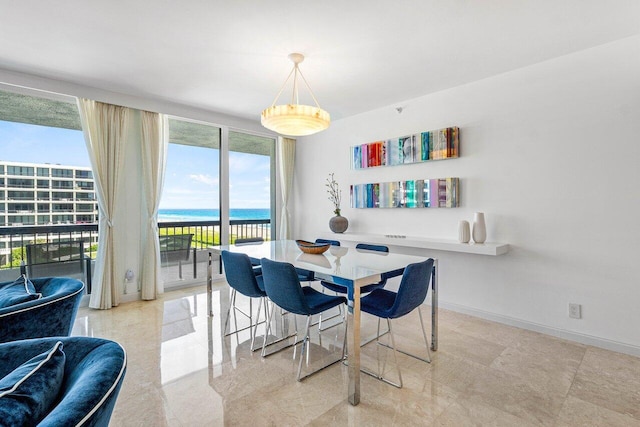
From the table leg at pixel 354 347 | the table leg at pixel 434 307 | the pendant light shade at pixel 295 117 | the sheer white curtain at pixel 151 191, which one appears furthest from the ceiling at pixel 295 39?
the table leg at pixel 354 347

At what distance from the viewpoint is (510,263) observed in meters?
3.28

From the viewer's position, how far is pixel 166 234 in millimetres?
4559

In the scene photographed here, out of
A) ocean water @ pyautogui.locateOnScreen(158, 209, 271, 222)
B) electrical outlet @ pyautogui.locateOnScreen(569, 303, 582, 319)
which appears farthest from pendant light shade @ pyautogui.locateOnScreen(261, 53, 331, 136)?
electrical outlet @ pyautogui.locateOnScreen(569, 303, 582, 319)

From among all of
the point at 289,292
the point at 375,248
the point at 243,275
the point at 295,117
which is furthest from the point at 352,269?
the point at 295,117

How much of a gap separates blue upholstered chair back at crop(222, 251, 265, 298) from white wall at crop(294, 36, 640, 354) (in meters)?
2.25

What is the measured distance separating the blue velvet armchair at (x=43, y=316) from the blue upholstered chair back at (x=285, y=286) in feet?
3.92

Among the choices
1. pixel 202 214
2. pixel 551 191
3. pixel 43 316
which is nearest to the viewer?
pixel 43 316

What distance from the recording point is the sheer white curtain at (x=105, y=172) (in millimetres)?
3715

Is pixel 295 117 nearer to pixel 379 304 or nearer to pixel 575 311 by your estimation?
pixel 379 304

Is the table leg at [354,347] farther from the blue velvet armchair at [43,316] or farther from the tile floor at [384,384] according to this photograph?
the blue velvet armchair at [43,316]

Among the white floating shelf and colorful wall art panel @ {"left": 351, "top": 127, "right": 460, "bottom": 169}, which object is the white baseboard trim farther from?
colorful wall art panel @ {"left": 351, "top": 127, "right": 460, "bottom": 169}

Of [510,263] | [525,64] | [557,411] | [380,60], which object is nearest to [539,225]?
[510,263]

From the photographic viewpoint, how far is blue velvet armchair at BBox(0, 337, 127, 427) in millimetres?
804

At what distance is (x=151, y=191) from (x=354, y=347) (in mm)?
3426
